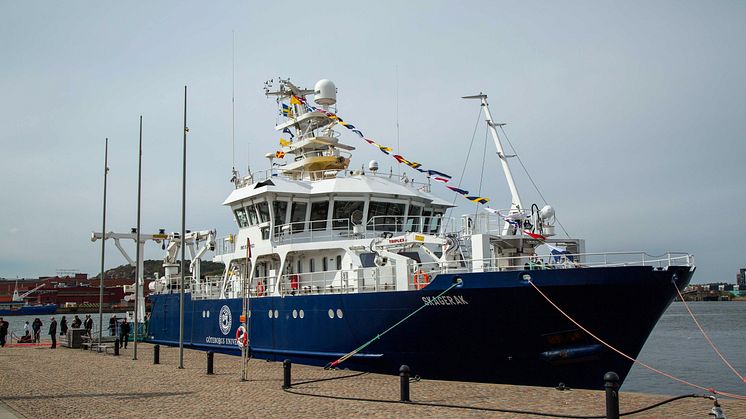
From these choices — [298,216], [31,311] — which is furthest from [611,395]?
[31,311]

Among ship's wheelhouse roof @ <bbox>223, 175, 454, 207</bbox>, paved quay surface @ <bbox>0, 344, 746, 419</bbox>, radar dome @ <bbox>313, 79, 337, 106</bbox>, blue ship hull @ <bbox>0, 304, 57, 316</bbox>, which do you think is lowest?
blue ship hull @ <bbox>0, 304, 57, 316</bbox>

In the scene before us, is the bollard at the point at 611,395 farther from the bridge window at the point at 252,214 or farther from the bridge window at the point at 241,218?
the bridge window at the point at 241,218

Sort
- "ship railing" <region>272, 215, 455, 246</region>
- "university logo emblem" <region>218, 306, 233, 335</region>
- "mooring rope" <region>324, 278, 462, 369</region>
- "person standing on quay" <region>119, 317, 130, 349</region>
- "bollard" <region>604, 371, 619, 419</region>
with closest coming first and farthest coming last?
1. "bollard" <region>604, 371, 619, 419</region>
2. "mooring rope" <region>324, 278, 462, 369</region>
3. "ship railing" <region>272, 215, 455, 246</region>
4. "university logo emblem" <region>218, 306, 233, 335</region>
5. "person standing on quay" <region>119, 317, 130, 349</region>

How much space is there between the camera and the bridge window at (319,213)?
21.9 meters

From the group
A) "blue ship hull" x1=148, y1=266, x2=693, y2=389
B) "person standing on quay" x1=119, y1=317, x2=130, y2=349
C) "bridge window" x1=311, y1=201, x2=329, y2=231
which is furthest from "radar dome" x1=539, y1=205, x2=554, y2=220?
"person standing on quay" x1=119, y1=317, x2=130, y2=349

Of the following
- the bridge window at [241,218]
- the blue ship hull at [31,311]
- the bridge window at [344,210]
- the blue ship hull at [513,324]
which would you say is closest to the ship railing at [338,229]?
the bridge window at [344,210]

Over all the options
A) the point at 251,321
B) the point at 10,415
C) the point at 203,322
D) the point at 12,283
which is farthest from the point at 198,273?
the point at 12,283

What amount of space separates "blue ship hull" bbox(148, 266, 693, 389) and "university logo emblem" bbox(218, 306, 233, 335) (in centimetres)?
670

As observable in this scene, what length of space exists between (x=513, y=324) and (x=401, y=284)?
3.19 meters

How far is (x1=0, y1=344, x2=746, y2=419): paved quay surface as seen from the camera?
11.0 m

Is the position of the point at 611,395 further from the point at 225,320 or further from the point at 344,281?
the point at 225,320

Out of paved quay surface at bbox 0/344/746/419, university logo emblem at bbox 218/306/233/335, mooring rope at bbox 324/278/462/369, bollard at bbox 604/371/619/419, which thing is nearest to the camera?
bollard at bbox 604/371/619/419

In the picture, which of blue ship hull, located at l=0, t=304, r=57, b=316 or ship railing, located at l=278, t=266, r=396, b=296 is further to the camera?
blue ship hull, located at l=0, t=304, r=57, b=316

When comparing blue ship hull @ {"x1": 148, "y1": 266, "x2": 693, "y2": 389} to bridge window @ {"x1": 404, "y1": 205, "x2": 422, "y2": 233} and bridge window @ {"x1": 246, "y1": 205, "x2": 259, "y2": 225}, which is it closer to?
bridge window @ {"x1": 404, "y1": 205, "x2": 422, "y2": 233}
